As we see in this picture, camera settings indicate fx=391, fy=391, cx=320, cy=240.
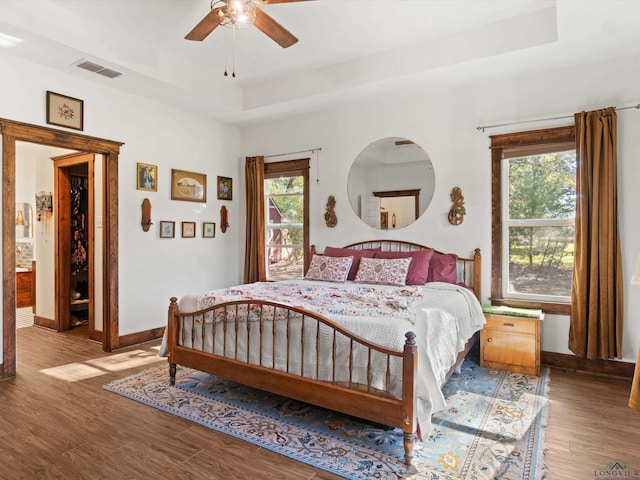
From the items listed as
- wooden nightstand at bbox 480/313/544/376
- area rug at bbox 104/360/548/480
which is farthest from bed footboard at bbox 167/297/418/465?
wooden nightstand at bbox 480/313/544/376

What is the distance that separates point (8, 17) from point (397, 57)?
336 cm

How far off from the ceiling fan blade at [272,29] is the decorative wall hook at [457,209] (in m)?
2.36

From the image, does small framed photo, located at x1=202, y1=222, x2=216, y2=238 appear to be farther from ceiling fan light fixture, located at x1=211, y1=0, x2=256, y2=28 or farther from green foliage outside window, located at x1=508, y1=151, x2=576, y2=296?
green foliage outside window, located at x1=508, y1=151, x2=576, y2=296

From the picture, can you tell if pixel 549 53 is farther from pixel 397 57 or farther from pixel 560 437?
pixel 560 437

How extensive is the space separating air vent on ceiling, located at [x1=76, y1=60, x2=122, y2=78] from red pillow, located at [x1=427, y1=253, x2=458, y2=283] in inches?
150

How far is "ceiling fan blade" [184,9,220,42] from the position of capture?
271cm

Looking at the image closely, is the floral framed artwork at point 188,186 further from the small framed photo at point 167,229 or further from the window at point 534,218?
the window at point 534,218

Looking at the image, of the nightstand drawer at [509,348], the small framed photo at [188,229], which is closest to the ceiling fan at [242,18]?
the small framed photo at [188,229]

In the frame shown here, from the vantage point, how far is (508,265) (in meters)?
4.14

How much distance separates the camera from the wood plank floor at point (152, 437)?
2.14 meters

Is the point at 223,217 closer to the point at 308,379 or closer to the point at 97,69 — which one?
the point at 97,69

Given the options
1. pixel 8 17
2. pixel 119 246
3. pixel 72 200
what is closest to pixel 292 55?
pixel 8 17

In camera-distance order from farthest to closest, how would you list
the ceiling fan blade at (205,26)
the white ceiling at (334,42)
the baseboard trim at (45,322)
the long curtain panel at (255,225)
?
the long curtain panel at (255,225)
the baseboard trim at (45,322)
the white ceiling at (334,42)
the ceiling fan blade at (205,26)

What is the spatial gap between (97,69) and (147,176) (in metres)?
1.26
